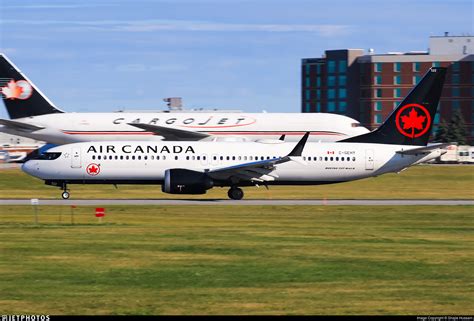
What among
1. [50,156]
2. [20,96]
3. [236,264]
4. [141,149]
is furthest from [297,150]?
[20,96]

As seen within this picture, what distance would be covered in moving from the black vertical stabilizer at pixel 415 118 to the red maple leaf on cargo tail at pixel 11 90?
32914 mm

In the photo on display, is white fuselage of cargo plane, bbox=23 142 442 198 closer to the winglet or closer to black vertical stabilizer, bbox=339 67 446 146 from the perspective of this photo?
black vertical stabilizer, bbox=339 67 446 146

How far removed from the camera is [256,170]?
50.5 meters

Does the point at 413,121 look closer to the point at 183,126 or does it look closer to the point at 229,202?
the point at 229,202

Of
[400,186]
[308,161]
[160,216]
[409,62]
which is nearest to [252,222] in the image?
[160,216]

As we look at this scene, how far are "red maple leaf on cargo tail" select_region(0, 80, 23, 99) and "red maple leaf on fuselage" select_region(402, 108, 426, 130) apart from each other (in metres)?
35.3

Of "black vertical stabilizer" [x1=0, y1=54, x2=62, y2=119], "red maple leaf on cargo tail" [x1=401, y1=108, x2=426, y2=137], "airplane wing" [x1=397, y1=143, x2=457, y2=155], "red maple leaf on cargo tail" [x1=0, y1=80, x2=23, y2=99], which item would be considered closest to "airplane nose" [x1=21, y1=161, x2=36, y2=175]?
"airplane wing" [x1=397, y1=143, x2=457, y2=155]

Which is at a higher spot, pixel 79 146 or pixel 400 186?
pixel 79 146

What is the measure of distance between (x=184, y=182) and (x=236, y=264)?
22982 millimetres

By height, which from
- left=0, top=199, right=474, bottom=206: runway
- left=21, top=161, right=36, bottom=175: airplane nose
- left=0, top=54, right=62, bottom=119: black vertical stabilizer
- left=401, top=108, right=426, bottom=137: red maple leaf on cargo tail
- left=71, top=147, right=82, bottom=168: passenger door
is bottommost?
left=0, top=199, right=474, bottom=206: runway

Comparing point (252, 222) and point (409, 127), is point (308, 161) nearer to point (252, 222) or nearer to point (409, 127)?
point (409, 127)

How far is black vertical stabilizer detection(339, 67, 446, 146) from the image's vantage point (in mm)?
53219

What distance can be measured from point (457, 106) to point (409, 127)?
117m

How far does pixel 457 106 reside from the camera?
16600 cm
